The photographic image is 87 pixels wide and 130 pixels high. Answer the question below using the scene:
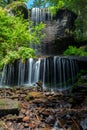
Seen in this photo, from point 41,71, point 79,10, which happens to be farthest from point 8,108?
point 79,10

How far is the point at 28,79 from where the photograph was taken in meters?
17.0

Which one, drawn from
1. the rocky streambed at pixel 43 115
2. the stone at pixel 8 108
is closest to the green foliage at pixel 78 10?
the rocky streambed at pixel 43 115

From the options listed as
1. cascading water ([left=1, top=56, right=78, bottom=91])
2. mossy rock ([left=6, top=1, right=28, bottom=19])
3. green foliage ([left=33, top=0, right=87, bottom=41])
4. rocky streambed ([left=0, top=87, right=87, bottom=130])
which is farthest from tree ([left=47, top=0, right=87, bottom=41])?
rocky streambed ([left=0, top=87, right=87, bottom=130])

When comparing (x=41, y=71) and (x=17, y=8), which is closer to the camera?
(x=41, y=71)

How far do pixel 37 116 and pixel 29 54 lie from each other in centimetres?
1028

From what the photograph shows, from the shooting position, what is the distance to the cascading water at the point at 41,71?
17.0 metres

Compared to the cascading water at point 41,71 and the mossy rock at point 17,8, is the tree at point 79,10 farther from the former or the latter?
the cascading water at point 41,71

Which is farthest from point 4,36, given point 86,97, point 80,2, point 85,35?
point 85,35

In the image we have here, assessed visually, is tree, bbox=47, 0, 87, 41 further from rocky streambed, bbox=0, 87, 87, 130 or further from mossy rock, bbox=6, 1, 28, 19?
rocky streambed, bbox=0, 87, 87, 130

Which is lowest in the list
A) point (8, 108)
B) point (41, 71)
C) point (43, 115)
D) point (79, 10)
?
point (43, 115)

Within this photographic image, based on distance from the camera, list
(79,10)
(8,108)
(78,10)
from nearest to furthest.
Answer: (8,108) → (79,10) → (78,10)

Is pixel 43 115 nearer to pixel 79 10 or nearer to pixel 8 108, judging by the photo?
pixel 8 108

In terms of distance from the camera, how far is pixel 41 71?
17094mm

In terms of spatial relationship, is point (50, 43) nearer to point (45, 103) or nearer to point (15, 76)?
point (15, 76)
